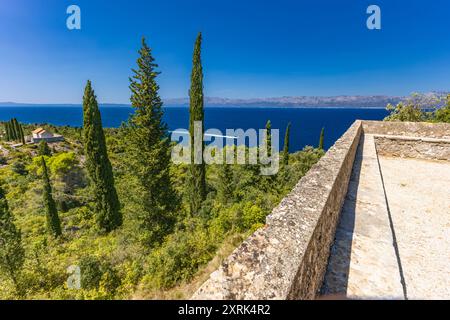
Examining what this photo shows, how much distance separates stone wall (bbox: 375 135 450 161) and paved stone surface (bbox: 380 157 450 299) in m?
0.62

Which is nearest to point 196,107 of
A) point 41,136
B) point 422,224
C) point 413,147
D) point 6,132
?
point 413,147

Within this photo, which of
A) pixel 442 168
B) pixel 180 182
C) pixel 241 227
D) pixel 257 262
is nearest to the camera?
pixel 257 262

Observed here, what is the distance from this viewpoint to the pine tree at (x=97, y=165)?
50.7 ft

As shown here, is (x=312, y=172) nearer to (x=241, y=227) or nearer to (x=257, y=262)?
(x=257, y=262)

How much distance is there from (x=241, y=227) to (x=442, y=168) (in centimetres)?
666

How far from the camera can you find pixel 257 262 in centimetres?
143

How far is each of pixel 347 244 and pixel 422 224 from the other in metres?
2.09

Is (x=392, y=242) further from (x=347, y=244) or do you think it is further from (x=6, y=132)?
(x=6, y=132)

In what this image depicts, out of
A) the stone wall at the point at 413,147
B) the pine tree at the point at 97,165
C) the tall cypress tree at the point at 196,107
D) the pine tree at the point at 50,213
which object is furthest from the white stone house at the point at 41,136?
the stone wall at the point at 413,147

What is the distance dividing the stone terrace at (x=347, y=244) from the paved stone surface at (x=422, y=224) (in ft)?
0.04

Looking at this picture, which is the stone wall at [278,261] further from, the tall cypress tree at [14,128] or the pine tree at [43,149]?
the tall cypress tree at [14,128]

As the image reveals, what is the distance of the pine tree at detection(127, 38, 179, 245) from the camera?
34.8 ft

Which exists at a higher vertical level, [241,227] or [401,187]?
[401,187]

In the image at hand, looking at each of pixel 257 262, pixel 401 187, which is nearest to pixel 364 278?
pixel 257 262
